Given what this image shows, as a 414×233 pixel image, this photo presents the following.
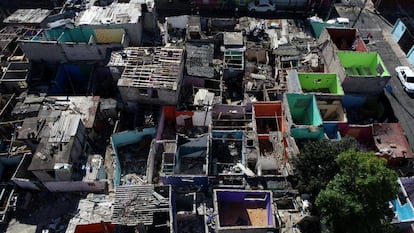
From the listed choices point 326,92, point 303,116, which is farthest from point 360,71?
point 303,116

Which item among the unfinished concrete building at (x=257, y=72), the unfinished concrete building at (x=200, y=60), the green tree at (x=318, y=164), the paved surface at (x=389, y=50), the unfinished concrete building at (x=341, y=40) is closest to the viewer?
the green tree at (x=318, y=164)

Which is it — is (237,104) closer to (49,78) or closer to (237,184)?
(237,184)

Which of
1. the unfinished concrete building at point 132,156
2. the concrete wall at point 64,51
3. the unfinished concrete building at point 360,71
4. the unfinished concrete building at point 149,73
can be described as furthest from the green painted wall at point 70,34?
the unfinished concrete building at point 360,71

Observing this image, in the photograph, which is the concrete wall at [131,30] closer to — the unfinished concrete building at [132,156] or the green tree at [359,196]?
the unfinished concrete building at [132,156]

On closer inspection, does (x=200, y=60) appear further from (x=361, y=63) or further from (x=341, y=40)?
(x=361, y=63)

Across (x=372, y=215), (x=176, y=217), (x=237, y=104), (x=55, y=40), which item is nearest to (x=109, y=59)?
(x=55, y=40)

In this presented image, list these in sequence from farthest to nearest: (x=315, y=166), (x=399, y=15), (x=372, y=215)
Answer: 1. (x=399, y=15)
2. (x=315, y=166)
3. (x=372, y=215)
